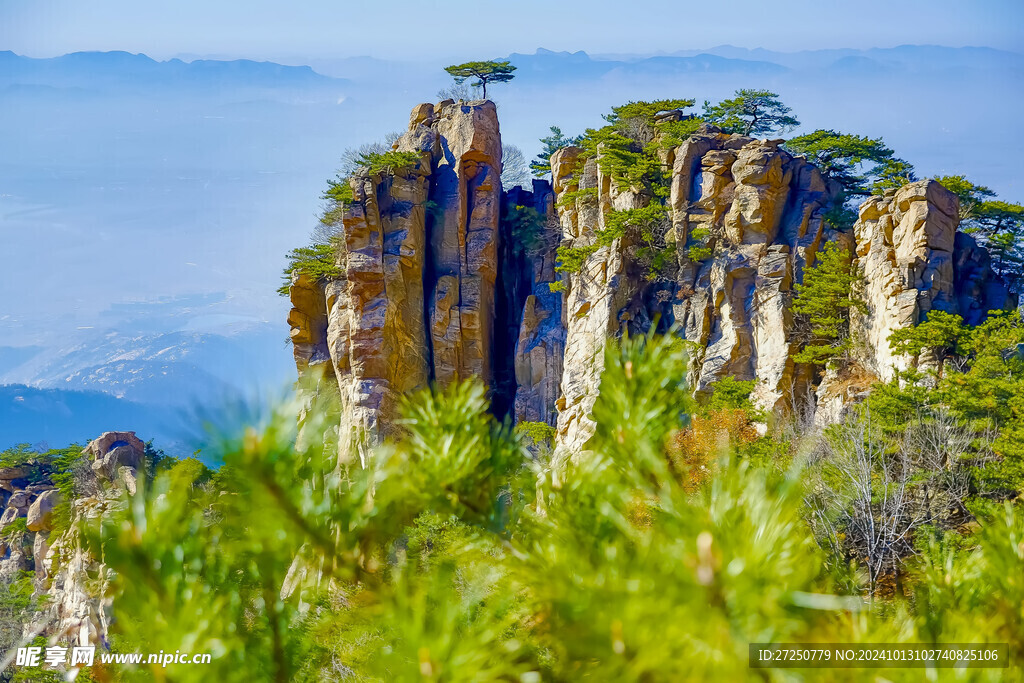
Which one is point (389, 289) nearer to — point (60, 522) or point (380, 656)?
point (60, 522)

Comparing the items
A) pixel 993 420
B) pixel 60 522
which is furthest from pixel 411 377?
pixel 993 420

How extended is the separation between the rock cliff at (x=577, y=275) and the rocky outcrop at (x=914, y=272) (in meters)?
0.04

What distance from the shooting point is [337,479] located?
4.12 metres

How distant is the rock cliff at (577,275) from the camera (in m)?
19.1

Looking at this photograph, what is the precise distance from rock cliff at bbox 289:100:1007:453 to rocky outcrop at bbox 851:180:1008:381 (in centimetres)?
4

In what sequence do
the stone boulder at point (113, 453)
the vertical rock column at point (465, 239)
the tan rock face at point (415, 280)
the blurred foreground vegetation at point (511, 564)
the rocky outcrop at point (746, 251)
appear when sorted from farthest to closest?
the vertical rock column at point (465, 239), the stone boulder at point (113, 453), the tan rock face at point (415, 280), the rocky outcrop at point (746, 251), the blurred foreground vegetation at point (511, 564)

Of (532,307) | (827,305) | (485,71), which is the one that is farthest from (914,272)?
(485,71)

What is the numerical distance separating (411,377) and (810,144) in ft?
55.8

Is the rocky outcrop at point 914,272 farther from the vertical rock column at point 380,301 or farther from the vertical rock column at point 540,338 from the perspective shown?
the vertical rock column at point 380,301

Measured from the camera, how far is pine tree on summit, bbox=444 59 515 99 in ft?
111

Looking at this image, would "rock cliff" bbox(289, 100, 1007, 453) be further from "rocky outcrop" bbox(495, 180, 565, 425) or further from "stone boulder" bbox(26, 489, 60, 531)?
"stone boulder" bbox(26, 489, 60, 531)

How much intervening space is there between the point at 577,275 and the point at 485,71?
541 inches

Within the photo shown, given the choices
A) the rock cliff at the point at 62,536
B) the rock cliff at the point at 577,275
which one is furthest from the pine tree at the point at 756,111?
the rock cliff at the point at 62,536

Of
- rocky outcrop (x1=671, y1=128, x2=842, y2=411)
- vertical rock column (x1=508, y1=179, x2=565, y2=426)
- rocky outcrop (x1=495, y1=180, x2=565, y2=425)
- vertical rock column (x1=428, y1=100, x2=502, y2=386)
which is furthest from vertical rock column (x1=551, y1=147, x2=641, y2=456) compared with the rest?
vertical rock column (x1=428, y1=100, x2=502, y2=386)
